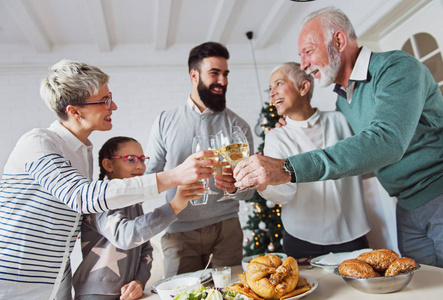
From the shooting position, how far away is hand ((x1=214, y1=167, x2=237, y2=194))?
4.46 feet

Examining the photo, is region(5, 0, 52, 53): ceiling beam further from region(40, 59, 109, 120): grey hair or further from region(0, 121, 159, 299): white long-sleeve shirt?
region(0, 121, 159, 299): white long-sleeve shirt

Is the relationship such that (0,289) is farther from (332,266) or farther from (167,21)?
(167,21)

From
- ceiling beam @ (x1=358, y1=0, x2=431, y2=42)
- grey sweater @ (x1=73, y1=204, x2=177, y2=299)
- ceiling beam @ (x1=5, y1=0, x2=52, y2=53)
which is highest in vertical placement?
ceiling beam @ (x1=5, y1=0, x2=52, y2=53)

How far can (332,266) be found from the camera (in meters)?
1.27

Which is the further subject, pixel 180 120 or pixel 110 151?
pixel 180 120

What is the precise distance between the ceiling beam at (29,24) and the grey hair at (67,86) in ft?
9.30

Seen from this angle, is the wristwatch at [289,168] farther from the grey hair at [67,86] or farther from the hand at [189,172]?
the grey hair at [67,86]

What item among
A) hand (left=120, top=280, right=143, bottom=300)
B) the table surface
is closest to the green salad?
the table surface

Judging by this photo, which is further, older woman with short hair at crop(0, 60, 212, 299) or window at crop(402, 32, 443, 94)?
Answer: window at crop(402, 32, 443, 94)

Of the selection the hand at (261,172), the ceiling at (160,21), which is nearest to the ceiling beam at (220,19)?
the ceiling at (160,21)

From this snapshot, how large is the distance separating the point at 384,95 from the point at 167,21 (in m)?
3.57

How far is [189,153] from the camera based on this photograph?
201cm

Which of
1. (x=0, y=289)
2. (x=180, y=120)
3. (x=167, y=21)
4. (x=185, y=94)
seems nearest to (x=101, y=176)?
(x=180, y=120)

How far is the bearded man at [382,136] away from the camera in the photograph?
119 cm
